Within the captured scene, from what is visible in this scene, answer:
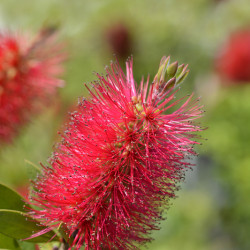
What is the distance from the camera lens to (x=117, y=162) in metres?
1.48

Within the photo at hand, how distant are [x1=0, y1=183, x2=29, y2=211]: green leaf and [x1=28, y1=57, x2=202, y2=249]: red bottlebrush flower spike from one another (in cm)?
7

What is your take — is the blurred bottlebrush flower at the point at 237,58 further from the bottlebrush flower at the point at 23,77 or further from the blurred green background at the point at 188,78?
the bottlebrush flower at the point at 23,77

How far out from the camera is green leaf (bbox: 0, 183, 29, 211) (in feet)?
5.16

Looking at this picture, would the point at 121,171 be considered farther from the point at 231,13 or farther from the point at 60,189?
the point at 231,13

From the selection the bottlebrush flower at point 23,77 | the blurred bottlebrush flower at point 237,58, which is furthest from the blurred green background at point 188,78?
the bottlebrush flower at point 23,77

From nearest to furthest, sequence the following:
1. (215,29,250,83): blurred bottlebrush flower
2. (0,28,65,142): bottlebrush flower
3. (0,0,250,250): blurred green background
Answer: (0,28,65,142): bottlebrush flower
(0,0,250,250): blurred green background
(215,29,250,83): blurred bottlebrush flower

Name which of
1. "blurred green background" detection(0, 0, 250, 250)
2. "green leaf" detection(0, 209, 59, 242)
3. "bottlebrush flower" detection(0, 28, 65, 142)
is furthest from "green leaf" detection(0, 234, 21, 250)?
"blurred green background" detection(0, 0, 250, 250)

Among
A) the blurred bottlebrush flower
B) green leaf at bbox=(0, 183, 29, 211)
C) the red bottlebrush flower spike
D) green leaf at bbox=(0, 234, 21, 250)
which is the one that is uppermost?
the blurred bottlebrush flower

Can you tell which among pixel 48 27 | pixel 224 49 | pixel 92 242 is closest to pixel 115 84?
pixel 92 242

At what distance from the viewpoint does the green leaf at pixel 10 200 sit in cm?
157

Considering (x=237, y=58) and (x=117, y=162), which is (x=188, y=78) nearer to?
(x=237, y=58)

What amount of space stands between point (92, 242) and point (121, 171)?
0.25 m

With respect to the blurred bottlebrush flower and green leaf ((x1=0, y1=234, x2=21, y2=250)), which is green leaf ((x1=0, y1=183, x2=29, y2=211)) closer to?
green leaf ((x1=0, y1=234, x2=21, y2=250))

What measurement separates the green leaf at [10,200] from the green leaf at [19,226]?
3.1 inches
